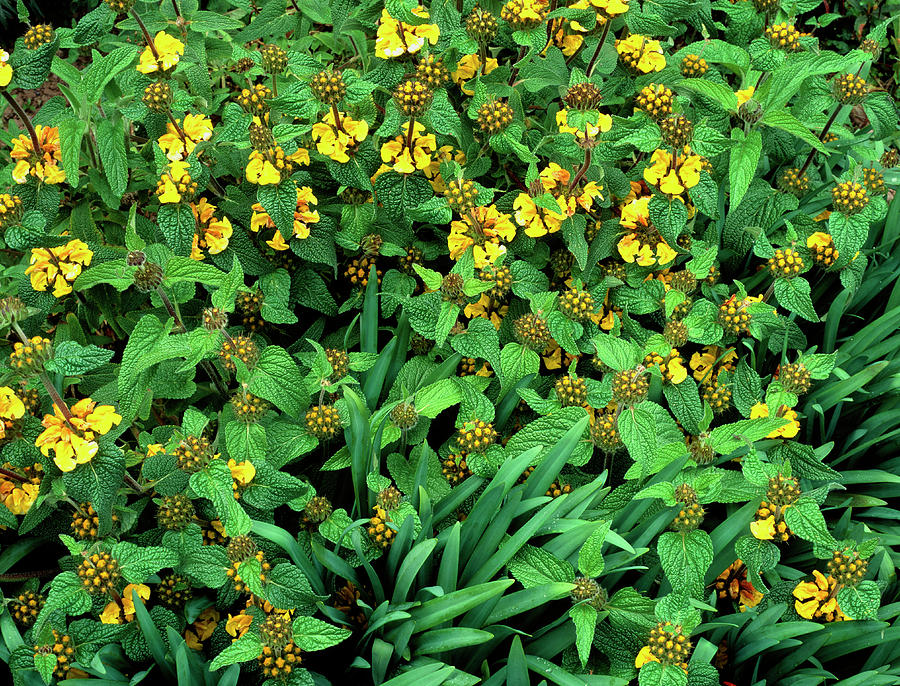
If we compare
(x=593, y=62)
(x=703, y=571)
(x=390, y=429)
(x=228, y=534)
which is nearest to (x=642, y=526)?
(x=703, y=571)

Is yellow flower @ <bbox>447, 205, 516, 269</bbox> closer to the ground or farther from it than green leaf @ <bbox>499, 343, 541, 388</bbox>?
farther from it

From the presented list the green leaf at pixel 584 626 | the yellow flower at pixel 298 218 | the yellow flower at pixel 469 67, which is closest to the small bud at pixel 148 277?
the yellow flower at pixel 298 218

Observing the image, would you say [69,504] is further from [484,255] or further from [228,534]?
[484,255]

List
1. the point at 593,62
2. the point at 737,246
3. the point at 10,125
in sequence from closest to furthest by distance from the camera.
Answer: the point at 593,62, the point at 737,246, the point at 10,125

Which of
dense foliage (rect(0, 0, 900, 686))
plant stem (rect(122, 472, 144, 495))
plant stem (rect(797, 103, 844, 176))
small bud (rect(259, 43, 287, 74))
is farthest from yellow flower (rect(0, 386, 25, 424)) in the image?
plant stem (rect(797, 103, 844, 176))

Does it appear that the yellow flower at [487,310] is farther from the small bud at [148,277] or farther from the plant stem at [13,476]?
the plant stem at [13,476]

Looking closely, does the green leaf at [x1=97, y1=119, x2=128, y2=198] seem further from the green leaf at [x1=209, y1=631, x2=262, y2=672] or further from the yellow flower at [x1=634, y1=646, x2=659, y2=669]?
the yellow flower at [x1=634, y1=646, x2=659, y2=669]
